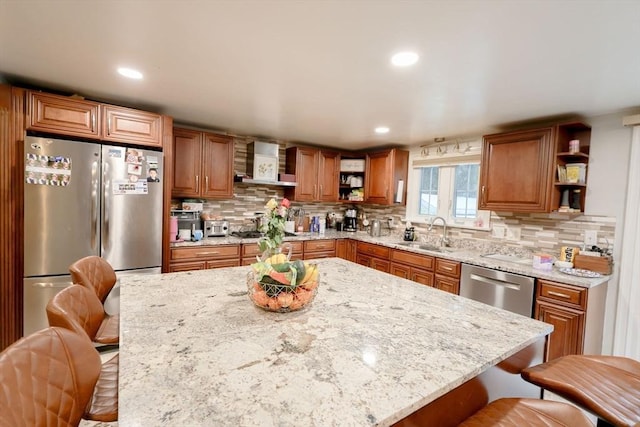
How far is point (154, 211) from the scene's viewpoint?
8.92ft

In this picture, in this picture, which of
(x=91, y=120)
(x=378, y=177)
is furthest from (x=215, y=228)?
(x=378, y=177)

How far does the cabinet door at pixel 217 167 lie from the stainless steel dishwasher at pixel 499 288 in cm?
281

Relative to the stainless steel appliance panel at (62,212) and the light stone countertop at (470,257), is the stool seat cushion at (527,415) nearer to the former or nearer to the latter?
the light stone countertop at (470,257)

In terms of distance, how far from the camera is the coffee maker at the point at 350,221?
15.7 feet

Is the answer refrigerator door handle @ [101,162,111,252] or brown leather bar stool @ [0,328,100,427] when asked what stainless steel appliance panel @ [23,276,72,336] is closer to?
refrigerator door handle @ [101,162,111,252]

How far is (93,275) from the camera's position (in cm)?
163

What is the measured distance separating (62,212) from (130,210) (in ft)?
1.50

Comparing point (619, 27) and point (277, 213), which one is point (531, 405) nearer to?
point (277, 213)

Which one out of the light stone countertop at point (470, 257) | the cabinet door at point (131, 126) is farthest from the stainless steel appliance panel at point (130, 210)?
the light stone countertop at point (470, 257)

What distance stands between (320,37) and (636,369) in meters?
2.03

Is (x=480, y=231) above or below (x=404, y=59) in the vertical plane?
below

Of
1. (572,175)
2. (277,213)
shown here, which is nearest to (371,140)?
(572,175)

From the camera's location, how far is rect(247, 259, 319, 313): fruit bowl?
1231 mm

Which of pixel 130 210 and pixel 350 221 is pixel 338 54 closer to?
pixel 130 210
